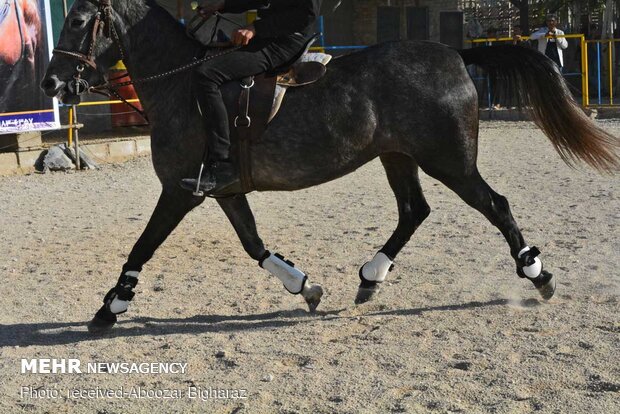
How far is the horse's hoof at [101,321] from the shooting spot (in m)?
6.07

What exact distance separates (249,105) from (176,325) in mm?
1489

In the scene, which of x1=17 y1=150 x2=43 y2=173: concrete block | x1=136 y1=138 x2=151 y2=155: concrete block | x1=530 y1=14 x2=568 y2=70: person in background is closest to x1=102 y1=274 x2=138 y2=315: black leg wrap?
x1=17 y1=150 x2=43 y2=173: concrete block

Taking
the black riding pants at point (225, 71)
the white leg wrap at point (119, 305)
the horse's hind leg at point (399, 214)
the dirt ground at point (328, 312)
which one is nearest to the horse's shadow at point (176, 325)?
the dirt ground at point (328, 312)

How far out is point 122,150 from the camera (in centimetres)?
1519

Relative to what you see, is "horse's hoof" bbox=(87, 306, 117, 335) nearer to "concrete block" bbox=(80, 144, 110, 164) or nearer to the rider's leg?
the rider's leg

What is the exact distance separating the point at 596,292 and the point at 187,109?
9.83ft

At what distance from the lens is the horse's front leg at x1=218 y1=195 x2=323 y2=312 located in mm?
6336

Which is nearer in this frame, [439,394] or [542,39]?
[439,394]

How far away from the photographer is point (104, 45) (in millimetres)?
6254

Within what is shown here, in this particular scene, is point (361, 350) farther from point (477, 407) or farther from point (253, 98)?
point (253, 98)

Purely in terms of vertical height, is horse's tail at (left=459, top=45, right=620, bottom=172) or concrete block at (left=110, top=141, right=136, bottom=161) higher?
horse's tail at (left=459, top=45, right=620, bottom=172)

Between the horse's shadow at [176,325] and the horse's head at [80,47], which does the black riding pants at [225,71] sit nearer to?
the horse's head at [80,47]

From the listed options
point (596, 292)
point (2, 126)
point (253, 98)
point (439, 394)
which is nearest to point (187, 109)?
point (253, 98)

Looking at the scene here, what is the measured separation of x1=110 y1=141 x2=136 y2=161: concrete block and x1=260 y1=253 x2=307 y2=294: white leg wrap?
904 cm
